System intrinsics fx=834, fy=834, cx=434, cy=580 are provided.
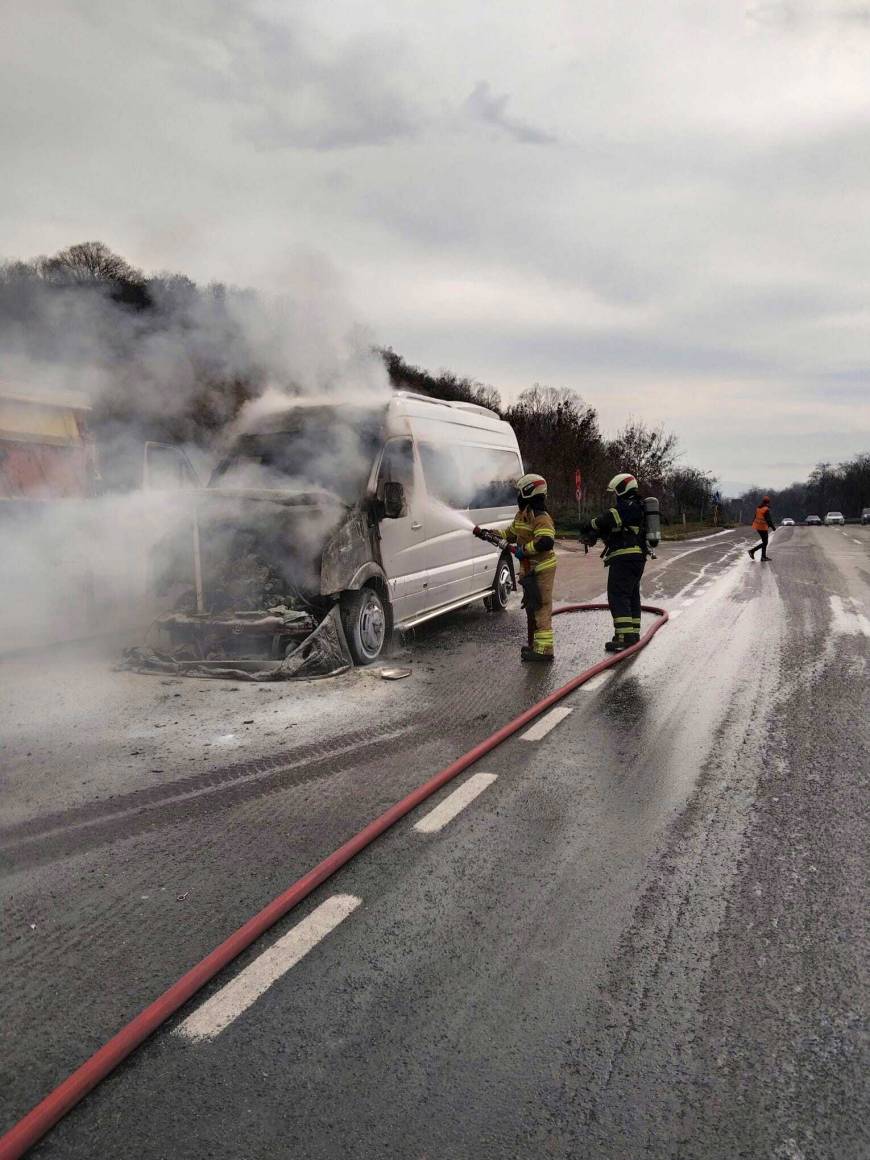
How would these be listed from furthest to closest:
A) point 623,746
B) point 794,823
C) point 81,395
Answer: point 81,395 < point 623,746 < point 794,823

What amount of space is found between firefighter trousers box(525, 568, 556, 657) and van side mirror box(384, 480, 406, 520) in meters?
1.53

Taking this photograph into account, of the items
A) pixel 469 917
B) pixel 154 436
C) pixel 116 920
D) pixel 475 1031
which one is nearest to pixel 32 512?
pixel 154 436

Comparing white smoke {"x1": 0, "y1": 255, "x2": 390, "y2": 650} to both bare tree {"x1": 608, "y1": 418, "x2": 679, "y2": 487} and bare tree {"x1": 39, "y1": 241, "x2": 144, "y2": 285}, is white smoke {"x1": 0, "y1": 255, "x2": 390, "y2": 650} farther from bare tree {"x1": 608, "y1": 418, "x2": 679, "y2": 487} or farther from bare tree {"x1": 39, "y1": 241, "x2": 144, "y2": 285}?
bare tree {"x1": 608, "y1": 418, "x2": 679, "y2": 487}

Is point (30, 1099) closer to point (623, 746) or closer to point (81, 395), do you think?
point (623, 746)

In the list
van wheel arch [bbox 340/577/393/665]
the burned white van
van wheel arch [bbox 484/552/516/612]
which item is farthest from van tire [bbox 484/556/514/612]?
van wheel arch [bbox 340/577/393/665]

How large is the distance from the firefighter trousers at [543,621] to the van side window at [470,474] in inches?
61.1

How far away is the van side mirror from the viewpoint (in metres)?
7.44

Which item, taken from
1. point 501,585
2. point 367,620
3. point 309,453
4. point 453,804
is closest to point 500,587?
point 501,585

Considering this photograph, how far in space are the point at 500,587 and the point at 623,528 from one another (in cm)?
294

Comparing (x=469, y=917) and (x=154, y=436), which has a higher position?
(x=154, y=436)

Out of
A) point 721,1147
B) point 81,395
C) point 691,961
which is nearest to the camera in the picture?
point 721,1147

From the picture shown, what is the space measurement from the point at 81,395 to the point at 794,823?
24.4 ft

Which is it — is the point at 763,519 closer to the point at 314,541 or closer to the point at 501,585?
the point at 501,585

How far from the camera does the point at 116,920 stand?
10.2 ft
